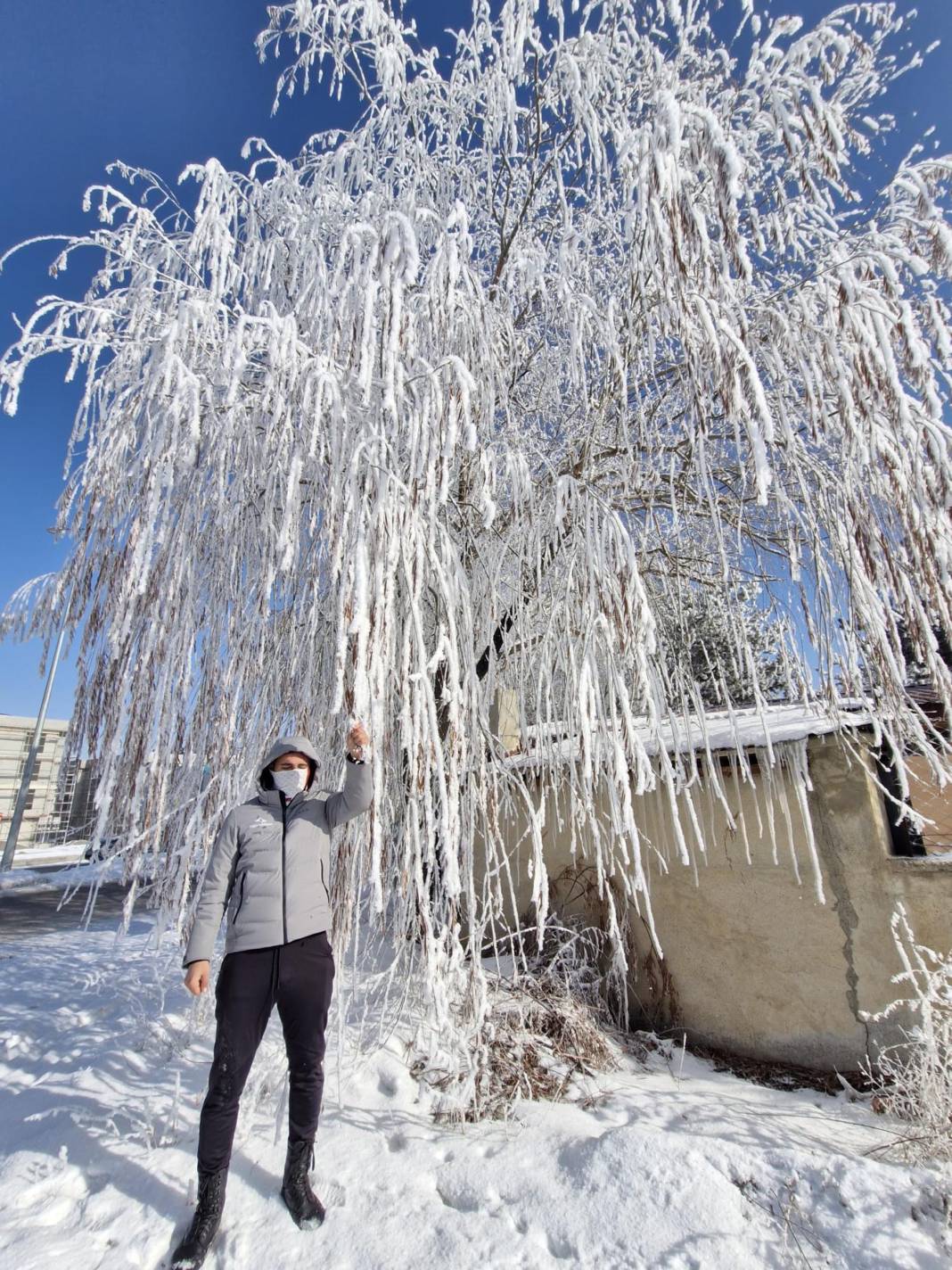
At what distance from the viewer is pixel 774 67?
112 inches

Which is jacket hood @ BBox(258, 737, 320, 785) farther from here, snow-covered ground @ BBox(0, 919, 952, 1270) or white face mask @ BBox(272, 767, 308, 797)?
snow-covered ground @ BBox(0, 919, 952, 1270)

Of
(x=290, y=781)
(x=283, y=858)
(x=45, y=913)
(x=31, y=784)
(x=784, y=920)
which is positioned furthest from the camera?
(x=31, y=784)

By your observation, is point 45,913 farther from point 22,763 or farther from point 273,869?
point 22,763

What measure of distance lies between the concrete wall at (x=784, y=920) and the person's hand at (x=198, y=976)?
66.9 inches

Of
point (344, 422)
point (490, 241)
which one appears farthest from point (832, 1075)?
point (490, 241)

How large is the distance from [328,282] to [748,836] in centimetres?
407

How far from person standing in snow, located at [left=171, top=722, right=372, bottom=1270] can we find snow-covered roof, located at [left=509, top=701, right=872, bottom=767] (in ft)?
3.68

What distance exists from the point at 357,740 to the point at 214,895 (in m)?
0.77

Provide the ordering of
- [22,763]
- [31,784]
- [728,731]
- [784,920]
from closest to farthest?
[784,920]
[728,731]
[22,763]
[31,784]

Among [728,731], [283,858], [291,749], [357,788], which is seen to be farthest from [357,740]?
[728,731]

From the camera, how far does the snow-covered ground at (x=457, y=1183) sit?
6.24ft

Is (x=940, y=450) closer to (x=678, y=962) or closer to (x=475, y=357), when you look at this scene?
(x=475, y=357)

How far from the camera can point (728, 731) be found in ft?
14.5

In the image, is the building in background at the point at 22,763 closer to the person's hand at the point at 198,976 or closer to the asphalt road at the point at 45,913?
the asphalt road at the point at 45,913
